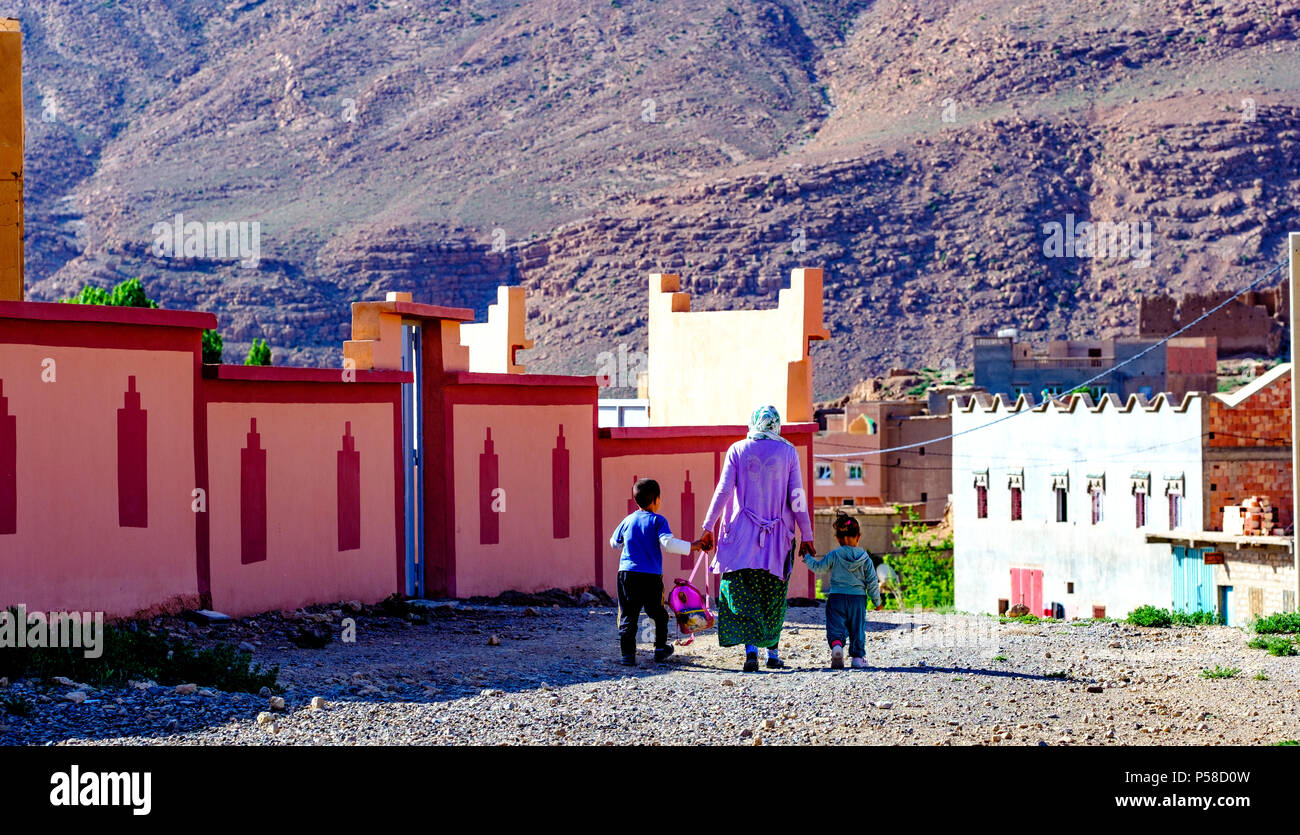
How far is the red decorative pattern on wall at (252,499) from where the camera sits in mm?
13860

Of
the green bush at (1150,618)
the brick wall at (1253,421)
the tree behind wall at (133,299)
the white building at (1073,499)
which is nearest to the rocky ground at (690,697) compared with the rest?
the green bush at (1150,618)

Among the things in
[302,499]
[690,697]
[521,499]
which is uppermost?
[302,499]

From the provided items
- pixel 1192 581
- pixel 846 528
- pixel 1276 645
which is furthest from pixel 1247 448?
pixel 846 528

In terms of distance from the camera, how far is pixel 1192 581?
37.3 m

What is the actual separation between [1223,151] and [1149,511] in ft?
262

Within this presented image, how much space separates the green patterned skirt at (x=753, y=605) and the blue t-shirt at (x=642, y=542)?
61cm

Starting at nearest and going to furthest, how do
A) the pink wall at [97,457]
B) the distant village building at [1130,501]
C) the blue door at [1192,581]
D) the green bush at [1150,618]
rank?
the pink wall at [97,457] < the green bush at [1150,618] < the blue door at [1192,581] < the distant village building at [1130,501]

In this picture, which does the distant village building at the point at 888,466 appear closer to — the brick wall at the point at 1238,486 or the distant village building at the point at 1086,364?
the distant village building at the point at 1086,364

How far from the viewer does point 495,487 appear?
55.6 ft

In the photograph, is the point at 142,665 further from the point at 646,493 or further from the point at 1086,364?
the point at 1086,364

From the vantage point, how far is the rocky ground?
860 centimetres

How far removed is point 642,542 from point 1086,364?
6066 centimetres

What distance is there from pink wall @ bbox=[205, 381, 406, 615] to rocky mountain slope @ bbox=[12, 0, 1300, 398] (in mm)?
75907
